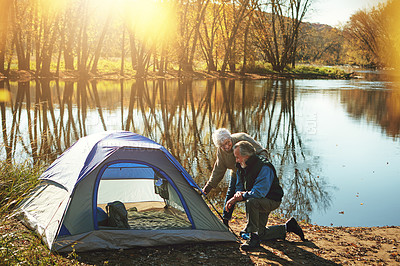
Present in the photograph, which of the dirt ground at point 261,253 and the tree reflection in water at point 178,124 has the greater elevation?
the tree reflection in water at point 178,124

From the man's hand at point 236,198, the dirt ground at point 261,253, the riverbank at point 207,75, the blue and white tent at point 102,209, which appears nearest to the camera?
the dirt ground at point 261,253

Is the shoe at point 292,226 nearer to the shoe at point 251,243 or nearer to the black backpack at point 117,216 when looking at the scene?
the shoe at point 251,243

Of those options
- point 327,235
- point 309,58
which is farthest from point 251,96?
point 309,58

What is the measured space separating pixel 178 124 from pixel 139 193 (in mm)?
7724

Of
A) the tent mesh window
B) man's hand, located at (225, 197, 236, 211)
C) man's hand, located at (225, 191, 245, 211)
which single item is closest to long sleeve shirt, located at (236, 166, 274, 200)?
man's hand, located at (225, 191, 245, 211)

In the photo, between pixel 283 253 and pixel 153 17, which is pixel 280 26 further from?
pixel 283 253

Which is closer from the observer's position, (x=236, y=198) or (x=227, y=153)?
(x=236, y=198)

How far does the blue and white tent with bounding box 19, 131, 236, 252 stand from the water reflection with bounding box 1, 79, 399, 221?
180cm

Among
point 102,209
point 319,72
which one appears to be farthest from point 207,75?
point 102,209

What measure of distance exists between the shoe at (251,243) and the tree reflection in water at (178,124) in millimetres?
2033

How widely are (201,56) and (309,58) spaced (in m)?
37.7

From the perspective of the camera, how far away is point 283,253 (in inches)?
198

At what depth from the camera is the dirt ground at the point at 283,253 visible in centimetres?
467

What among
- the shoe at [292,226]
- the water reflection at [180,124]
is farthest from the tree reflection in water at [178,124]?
the shoe at [292,226]
